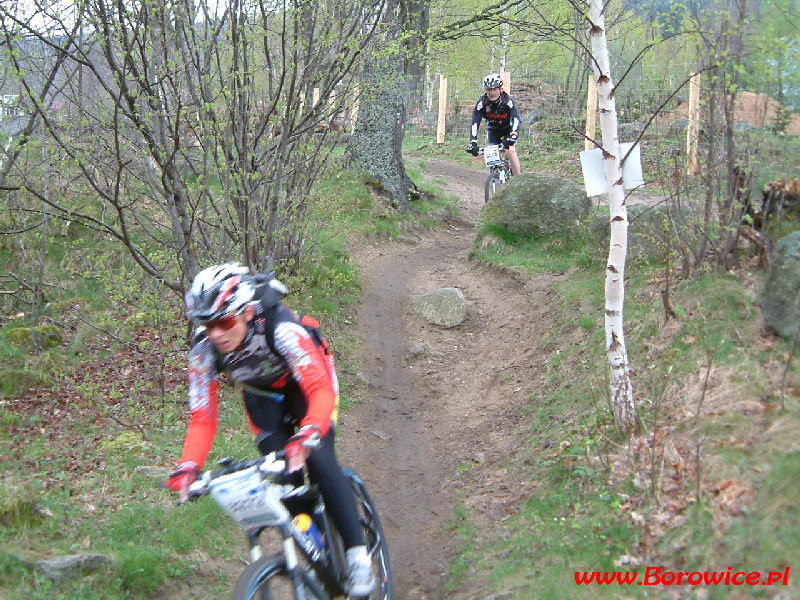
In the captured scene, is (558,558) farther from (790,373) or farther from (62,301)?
(62,301)

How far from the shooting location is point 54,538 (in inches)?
187

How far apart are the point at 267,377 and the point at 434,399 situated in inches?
176

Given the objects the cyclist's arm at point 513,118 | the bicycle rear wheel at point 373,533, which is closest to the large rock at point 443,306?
the cyclist's arm at point 513,118

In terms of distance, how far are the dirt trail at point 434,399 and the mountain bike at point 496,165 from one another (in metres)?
1.56

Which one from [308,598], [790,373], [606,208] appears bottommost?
[308,598]

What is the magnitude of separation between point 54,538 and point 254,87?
14.3 feet

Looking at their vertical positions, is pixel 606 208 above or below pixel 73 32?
below

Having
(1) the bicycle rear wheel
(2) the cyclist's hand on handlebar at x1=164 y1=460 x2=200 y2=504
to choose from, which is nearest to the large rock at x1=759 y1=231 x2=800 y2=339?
(1) the bicycle rear wheel

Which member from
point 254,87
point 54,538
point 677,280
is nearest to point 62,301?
point 254,87

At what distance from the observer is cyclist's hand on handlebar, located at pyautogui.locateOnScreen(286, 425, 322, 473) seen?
10.4ft

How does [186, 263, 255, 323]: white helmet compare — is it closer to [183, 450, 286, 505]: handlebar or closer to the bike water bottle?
[183, 450, 286, 505]: handlebar

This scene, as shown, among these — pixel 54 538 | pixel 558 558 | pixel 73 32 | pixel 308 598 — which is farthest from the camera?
pixel 73 32

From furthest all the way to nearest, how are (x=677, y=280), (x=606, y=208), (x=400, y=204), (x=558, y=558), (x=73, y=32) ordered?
(x=400, y=204), (x=606, y=208), (x=677, y=280), (x=73, y=32), (x=558, y=558)

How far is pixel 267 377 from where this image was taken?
371 cm
